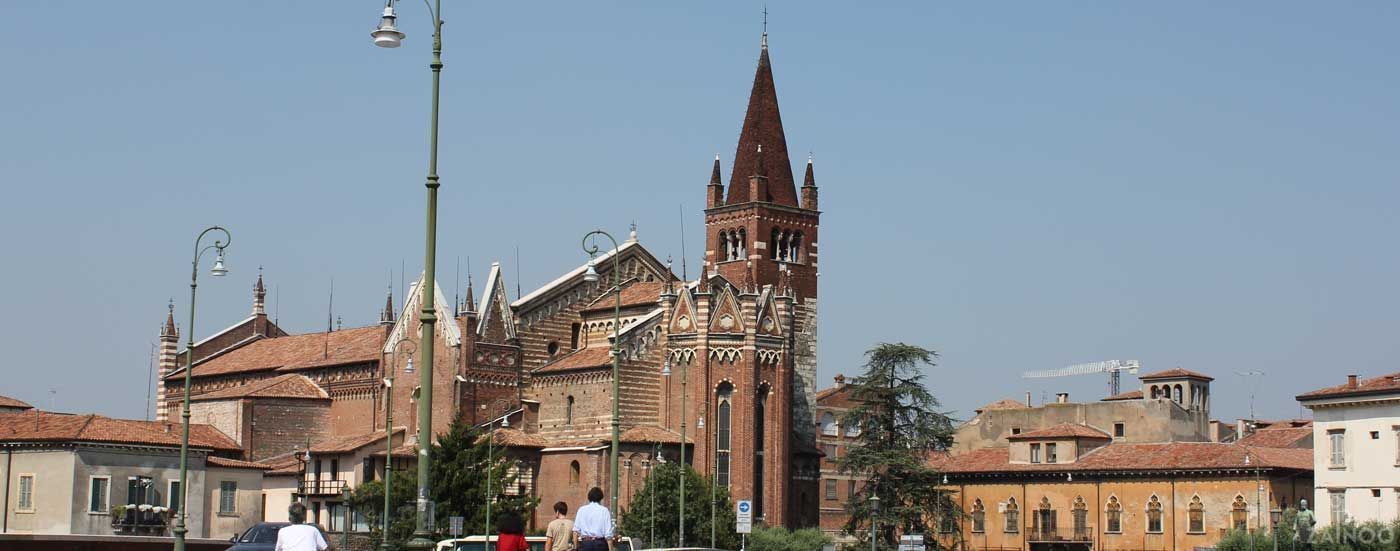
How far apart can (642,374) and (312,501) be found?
52.1ft

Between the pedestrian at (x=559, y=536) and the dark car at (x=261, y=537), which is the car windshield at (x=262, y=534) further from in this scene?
the pedestrian at (x=559, y=536)

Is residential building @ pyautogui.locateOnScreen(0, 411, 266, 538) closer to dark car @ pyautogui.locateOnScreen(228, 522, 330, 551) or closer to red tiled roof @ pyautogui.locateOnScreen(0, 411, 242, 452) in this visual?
red tiled roof @ pyautogui.locateOnScreen(0, 411, 242, 452)

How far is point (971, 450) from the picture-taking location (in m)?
92.2

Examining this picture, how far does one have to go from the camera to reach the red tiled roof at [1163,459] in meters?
69.5

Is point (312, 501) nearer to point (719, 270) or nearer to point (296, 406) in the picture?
point (296, 406)

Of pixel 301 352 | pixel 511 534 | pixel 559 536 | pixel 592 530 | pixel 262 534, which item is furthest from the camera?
pixel 301 352

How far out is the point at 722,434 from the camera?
6981 cm

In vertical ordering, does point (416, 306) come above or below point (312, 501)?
above

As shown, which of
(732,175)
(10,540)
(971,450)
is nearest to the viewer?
(10,540)

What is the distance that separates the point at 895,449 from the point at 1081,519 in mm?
10627

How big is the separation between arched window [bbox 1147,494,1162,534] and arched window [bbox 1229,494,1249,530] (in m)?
3.42

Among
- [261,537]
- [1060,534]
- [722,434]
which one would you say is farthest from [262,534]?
[1060,534]

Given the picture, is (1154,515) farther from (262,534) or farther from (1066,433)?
(262,534)

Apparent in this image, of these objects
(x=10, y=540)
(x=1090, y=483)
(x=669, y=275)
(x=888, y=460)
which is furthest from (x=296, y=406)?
(x=10, y=540)
